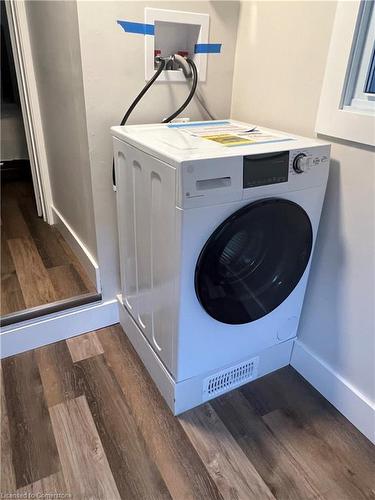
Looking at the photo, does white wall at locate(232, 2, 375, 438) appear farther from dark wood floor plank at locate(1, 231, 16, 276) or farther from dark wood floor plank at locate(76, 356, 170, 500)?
dark wood floor plank at locate(1, 231, 16, 276)

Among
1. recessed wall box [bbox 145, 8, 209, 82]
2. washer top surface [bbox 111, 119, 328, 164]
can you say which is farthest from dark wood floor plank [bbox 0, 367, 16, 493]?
recessed wall box [bbox 145, 8, 209, 82]

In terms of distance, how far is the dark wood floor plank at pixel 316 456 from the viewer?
1107 mm

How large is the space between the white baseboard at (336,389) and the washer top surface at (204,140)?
2.67 feet

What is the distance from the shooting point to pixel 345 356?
1296 mm

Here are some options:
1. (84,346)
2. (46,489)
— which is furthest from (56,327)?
(46,489)

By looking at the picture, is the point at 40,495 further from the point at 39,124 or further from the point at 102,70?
the point at 39,124

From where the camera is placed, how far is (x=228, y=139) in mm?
1158

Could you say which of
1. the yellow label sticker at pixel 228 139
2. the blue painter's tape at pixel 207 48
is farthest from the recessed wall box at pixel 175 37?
the yellow label sticker at pixel 228 139

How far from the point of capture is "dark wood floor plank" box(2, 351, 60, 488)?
1131mm

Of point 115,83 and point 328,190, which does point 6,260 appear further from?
point 328,190

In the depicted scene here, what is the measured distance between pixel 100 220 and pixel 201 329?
2.17ft

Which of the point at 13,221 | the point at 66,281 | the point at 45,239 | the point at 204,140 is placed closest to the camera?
the point at 204,140

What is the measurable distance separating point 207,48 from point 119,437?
1476 millimetres

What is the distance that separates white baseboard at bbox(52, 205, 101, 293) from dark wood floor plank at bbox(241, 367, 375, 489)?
81cm
